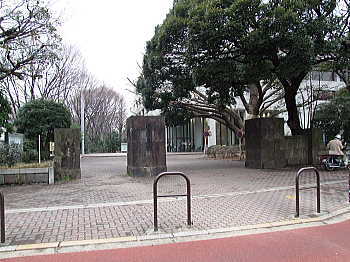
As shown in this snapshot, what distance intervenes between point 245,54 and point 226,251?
9.83 metres

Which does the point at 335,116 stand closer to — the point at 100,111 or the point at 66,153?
the point at 66,153

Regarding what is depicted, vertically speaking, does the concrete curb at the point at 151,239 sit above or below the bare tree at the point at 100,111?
below

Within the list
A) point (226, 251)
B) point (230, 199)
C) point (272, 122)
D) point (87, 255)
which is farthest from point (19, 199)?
point (272, 122)

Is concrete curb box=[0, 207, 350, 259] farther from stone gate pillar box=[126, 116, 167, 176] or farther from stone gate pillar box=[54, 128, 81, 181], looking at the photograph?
stone gate pillar box=[54, 128, 81, 181]

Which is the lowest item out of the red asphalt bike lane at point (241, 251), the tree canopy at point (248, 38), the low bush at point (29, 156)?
the red asphalt bike lane at point (241, 251)

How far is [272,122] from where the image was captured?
50.7ft

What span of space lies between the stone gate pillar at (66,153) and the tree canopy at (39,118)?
21.7 ft

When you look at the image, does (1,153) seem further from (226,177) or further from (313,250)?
(313,250)

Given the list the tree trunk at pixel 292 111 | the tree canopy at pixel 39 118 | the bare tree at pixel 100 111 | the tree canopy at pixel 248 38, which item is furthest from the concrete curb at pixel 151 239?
the bare tree at pixel 100 111

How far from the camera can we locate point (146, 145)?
1301cm

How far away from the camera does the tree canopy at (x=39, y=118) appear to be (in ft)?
61.4

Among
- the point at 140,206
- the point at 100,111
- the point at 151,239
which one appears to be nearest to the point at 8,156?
the point at 140,206

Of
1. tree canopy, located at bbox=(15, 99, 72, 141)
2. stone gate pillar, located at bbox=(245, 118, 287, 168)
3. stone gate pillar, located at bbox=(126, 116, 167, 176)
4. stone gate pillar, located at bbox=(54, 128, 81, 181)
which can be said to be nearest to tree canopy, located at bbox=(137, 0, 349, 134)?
stone gate pillar, located at bbox=(245, 118, 287, 168)

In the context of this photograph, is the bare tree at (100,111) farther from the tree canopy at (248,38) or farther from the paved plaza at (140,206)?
the paved plaza at (140,206)
